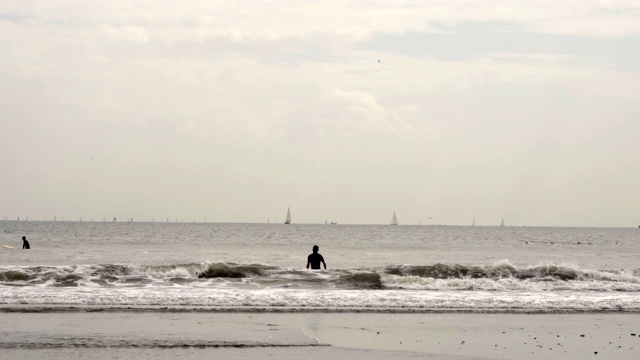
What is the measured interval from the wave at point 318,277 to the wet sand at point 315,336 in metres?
9.12

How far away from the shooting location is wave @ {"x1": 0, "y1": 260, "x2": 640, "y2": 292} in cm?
2900

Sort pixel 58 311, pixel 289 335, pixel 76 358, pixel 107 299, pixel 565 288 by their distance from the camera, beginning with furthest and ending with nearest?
pixel 565 288, pixel 107 299, pixel 58 311, pixel 289 335, pixel 76 358

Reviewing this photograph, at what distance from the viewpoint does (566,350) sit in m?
15.3

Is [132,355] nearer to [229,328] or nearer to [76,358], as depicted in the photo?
[76,358]

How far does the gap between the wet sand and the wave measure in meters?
9.12

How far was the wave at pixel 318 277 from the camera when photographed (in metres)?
29.0

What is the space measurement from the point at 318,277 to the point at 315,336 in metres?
14.5

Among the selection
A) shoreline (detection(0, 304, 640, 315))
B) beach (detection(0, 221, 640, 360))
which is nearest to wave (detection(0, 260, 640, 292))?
beach (detection(0, 221, 640, 360))

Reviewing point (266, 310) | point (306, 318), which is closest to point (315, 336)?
point (306, 318)

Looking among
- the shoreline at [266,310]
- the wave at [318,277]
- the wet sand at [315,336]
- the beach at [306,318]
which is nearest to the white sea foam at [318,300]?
the beach at [306,318]

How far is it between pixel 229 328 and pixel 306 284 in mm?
12347

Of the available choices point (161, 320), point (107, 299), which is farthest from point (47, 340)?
point (107, 299)

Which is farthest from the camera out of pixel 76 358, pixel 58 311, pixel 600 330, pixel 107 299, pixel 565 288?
pixel 565 288

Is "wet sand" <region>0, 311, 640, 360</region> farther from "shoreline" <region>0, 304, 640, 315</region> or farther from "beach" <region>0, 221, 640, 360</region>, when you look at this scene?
"shoreline" <region>0, 304, 640, 315</region>
